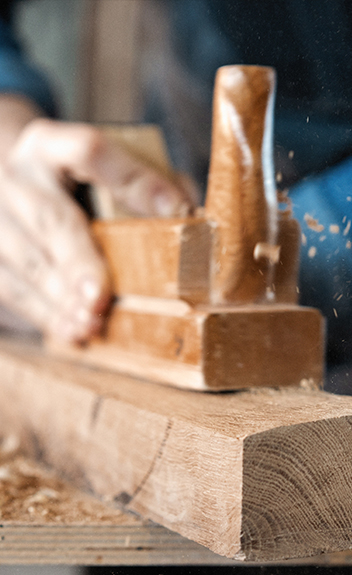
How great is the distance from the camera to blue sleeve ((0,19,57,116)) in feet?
3.92

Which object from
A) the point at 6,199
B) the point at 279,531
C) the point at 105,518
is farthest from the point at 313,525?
the point at 6,199

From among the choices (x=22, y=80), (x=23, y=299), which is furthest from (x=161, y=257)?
(x=22, y=80)

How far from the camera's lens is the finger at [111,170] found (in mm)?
760

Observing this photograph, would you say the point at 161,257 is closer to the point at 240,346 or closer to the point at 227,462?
the point at 240,346

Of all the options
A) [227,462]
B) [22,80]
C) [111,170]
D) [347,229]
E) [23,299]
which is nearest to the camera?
[227,462]

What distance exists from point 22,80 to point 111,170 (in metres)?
0.54

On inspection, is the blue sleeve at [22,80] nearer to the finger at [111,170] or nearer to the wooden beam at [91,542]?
the finger at [111,170]

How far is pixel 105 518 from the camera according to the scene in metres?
0.48

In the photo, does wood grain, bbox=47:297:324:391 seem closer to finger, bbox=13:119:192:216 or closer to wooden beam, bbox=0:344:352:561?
wooden beam, bbox=0:344:352:561

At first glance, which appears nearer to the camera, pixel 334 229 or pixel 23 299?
pixel 334 229

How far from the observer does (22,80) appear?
1.21 metres

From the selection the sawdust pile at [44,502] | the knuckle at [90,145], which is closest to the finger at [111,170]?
the knuckle at [90,145]

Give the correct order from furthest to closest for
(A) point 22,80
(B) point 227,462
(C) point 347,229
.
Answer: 1. (A) point 22,80
2. (C) point 347,229
3. (B) point 227,462

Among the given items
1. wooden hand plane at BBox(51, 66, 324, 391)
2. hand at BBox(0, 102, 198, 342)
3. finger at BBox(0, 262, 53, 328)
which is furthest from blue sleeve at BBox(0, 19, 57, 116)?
wooden hand plane at BBox(51, 66, 324, 391)
